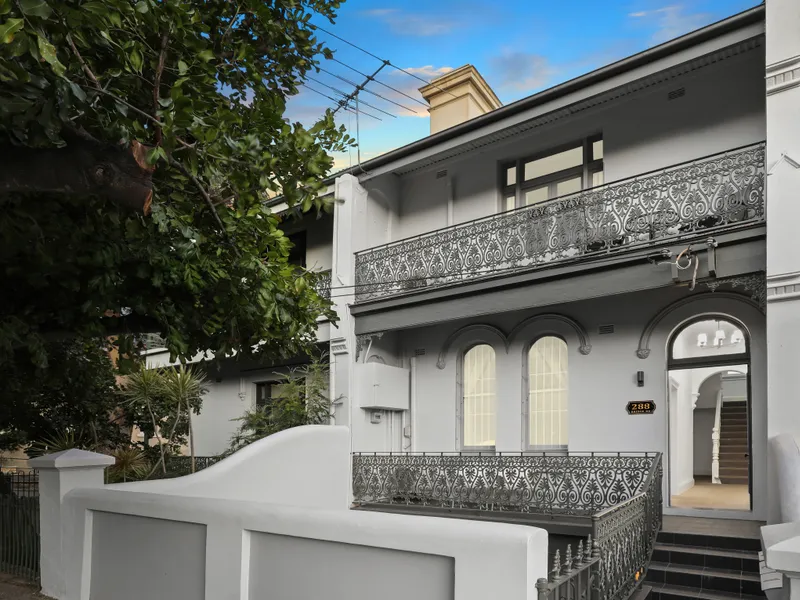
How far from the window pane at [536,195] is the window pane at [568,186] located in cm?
28

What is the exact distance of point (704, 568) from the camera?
28.3ft

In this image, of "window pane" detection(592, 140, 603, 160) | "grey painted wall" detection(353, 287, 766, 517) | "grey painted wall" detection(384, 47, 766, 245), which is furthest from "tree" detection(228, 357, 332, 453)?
"window pane" detection(592, 140, 603, 160)

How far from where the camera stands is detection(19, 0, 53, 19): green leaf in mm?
3739

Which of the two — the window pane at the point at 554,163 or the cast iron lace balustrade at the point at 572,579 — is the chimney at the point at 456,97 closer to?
the window pane at the point at 554,163

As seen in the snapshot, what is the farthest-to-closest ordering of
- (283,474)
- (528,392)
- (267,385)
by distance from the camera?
1. (267,385)
2. (528,392)
3. (283,474)

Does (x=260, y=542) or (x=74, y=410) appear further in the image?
Answer: (x=74, y=410)

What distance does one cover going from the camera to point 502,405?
13625 millimetres

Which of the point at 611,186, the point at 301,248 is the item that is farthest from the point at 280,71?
the point at 301,248

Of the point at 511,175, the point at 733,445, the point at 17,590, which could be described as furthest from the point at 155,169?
the point at 733,445

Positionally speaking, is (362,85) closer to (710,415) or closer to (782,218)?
(782,218)

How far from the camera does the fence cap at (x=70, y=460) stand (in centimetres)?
757

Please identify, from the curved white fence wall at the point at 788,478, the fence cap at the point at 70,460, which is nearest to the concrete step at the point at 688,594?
the curved white fence wall at the point at 788,478

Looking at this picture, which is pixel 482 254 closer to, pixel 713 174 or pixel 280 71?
pixel 713 174

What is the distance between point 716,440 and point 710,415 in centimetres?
138
